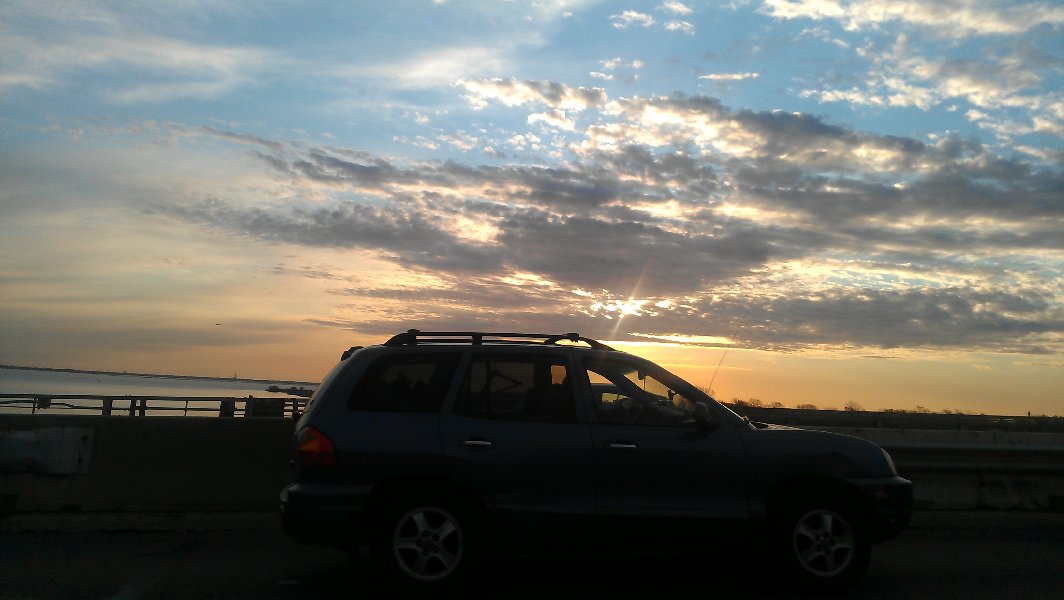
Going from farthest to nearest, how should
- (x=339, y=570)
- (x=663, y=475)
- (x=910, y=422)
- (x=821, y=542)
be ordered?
(x=910, y=422), (x=339, y=570), (x=821, y=542), (x=663, y=475)

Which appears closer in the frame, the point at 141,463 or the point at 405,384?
the point at 405,384

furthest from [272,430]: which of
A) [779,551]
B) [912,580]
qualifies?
[912,580]

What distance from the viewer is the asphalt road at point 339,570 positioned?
683 centimetres

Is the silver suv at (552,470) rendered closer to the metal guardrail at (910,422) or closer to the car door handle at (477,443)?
Result: the car door handle at (477,443)

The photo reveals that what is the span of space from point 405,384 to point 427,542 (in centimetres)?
114

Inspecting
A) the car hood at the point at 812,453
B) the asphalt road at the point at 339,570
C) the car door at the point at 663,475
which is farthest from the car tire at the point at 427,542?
the car hood at the point at 812,453

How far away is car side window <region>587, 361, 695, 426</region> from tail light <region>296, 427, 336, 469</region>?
1.95 meters

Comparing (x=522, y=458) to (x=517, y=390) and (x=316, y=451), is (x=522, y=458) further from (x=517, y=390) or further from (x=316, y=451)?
(x=316, y=451)

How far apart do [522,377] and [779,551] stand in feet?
7.45

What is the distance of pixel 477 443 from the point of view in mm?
6730

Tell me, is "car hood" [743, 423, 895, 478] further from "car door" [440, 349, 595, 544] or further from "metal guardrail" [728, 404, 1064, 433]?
"metal guardrail" [728, 404, 1064, 433]

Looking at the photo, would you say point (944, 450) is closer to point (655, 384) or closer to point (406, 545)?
point (655, 384)

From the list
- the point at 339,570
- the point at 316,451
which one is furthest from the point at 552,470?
the point at 339,570

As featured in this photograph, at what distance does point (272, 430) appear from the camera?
9781 millimetres
